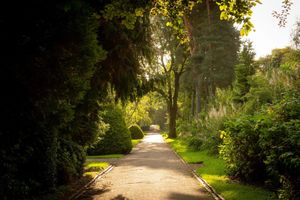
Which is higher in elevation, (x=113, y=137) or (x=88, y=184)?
(x=113, y=137)

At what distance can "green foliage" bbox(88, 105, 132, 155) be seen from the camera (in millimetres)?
25250

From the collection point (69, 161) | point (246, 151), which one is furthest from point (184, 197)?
point (69, 161)

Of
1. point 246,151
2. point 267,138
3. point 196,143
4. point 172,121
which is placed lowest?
point 196,143

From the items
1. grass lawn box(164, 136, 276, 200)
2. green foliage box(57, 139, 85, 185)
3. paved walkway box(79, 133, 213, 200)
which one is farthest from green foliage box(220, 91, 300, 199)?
green foliage box(57, 139, 85, 185)

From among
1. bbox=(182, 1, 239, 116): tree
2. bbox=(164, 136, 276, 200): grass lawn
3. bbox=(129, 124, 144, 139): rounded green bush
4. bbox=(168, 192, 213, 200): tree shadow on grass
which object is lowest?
bbox=(168, 192, 213, 200): tree shadow on grass

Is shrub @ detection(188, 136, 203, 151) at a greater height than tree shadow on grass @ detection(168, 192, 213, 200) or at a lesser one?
greater

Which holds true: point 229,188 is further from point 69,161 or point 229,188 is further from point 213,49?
point 213,49

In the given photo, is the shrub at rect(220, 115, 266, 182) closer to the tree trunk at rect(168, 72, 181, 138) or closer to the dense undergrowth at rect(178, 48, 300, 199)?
the dense undergrowth at rect(178, 48, 300, 199)

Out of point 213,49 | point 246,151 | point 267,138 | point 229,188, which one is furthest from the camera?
point 213,49

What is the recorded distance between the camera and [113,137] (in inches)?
1014

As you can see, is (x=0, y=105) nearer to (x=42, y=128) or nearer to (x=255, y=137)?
(x=42, y=128)

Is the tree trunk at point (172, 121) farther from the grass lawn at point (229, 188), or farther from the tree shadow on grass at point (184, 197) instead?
the tree shadow on grass at point (184, 197)

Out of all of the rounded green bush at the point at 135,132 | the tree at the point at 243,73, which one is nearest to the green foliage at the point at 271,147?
the tree at the point at 243,73

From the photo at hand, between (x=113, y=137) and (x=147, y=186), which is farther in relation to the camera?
(x=113, y=137)
